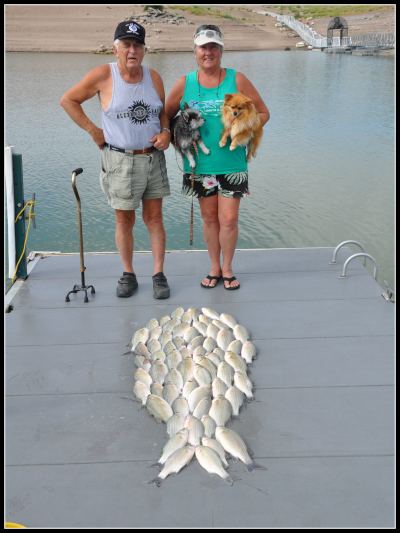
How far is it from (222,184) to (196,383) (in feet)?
4.29

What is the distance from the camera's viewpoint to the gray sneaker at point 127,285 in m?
3.46

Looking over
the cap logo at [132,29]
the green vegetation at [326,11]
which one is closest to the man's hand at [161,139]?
the cap logo at [132,29]

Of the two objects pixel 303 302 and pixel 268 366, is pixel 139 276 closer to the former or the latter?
pixel 303 302

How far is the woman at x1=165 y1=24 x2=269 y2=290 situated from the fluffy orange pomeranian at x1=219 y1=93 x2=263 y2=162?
0.19 feet

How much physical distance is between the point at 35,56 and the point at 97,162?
15000 millimetres

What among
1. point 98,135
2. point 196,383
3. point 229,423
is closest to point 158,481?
point 229,423

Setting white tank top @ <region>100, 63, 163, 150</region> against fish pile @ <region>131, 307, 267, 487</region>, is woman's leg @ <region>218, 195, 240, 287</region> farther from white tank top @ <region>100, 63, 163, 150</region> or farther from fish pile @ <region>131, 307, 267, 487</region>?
white tank top @ <region>100, 63, 163, 150</region>

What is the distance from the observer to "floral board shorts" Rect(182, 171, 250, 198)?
3.28m

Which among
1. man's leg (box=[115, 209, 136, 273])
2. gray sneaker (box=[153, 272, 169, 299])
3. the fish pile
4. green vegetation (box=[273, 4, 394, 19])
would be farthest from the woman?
green vegetation (box=[273, 4, 394, 19])

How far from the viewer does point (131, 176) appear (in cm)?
321

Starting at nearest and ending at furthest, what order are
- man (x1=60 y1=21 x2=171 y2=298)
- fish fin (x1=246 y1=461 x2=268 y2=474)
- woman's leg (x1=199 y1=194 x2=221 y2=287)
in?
fish fin (x1=246 y1=461 x2=268 y2=474) → man (x1=60 y1=21 x2=171 y2=298) → woman's leg (x1=199 y1=194 x2=221 y2=287)

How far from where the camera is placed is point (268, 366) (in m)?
2.72

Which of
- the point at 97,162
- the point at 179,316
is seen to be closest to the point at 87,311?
the point at 179,316

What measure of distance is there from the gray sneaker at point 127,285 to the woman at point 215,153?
45 centimetres
